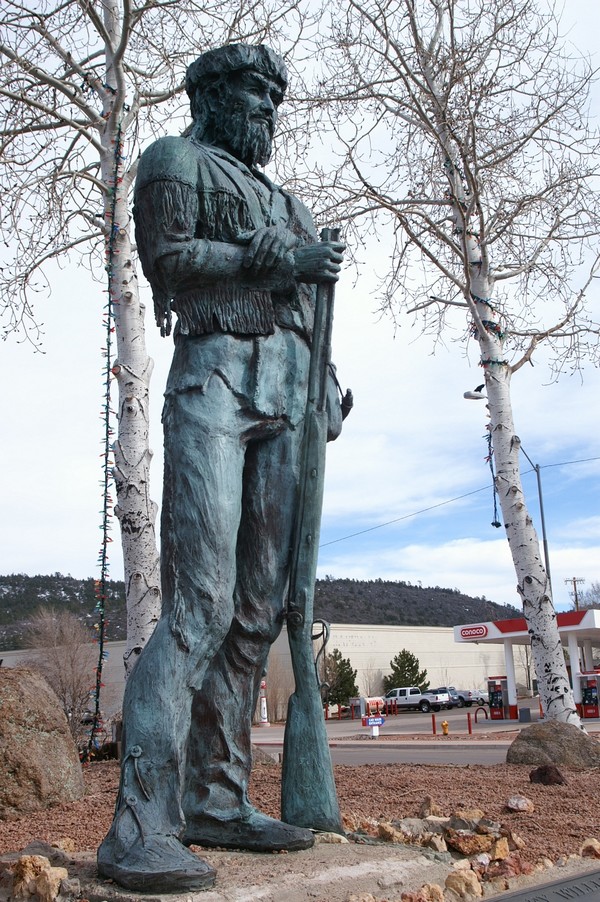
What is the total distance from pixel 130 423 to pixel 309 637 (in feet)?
19.7

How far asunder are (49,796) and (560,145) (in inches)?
381

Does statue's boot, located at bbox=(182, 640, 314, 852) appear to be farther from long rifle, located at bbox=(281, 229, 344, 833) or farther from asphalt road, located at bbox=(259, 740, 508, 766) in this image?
asphalt road, located at bbox=(259, 740, 508, 766)

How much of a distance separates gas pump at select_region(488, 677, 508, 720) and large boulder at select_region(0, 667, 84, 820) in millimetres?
23851

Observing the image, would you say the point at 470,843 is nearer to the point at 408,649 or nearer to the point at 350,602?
the point at 408,649

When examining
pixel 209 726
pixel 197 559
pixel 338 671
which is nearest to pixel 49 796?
pixel 209 726

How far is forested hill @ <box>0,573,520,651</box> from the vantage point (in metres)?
87.8

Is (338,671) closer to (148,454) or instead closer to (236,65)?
(148,454)

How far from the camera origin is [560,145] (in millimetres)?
11859

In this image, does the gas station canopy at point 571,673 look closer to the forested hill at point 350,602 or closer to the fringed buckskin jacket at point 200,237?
the fringed buckskin jacket at point 200,237

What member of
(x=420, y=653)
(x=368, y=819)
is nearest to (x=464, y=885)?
(x=368, y=819)

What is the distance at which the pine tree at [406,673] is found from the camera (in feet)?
175

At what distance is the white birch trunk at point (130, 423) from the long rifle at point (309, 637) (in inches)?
213

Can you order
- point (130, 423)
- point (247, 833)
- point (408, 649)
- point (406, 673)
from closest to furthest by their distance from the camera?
point (247, 833) → point (130, 423) → point (406, 673) → point (408, 649)

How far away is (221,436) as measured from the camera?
3301 millimetres
